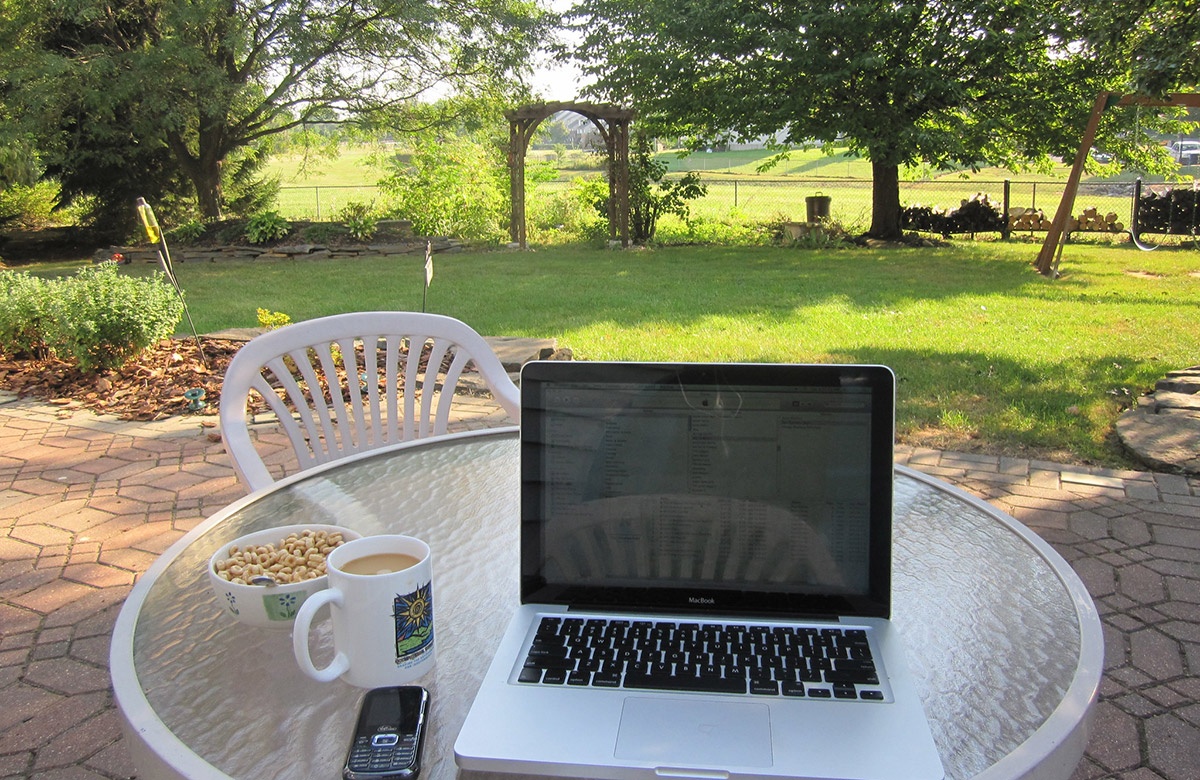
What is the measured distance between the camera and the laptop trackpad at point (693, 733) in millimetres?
839

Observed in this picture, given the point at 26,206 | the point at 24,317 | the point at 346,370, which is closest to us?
the point at 346,370

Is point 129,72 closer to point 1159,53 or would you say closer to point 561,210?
point 561,210

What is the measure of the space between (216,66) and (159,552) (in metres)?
10.7

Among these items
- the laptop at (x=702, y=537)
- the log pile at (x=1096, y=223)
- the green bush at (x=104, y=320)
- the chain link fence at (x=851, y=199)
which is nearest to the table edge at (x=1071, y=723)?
the laptop at (x=702, y=537)

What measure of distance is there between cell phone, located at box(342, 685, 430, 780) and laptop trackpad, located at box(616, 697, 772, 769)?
0.21 metres

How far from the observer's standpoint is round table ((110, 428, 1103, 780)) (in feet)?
2.95

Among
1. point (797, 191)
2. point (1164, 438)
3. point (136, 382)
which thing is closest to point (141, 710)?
point (1164, 438)

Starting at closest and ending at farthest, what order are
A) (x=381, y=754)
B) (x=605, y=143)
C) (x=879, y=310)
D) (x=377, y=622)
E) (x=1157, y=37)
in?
(x=381, y=754)
(x=377, y=622)
(x=879, y=310)
(x=1157, y=37)
(x=605, y=143)

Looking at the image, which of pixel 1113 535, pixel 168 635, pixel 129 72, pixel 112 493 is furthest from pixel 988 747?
pixel 129 72

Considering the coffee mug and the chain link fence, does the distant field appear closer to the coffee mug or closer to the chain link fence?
the chain link fence

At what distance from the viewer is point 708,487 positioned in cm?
110

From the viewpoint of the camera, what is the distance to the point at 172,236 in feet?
41.5

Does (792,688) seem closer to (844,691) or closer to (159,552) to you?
(844,691)

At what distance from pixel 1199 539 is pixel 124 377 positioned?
5.25 m
